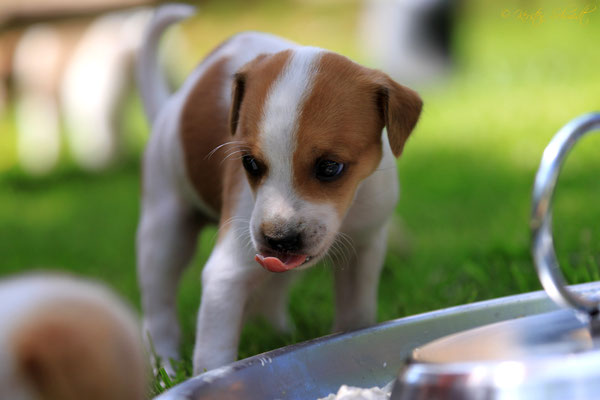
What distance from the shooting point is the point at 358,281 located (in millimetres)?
2959

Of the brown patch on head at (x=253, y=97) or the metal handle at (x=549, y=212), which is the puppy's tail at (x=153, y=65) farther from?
the metal handle at (x=549, y=212)

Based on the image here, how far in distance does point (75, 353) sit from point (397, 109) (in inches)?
54.4

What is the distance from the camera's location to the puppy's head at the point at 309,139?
2.36 m

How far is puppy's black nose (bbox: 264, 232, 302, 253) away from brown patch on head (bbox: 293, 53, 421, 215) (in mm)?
121

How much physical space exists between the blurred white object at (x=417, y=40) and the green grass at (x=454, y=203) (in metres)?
0.31

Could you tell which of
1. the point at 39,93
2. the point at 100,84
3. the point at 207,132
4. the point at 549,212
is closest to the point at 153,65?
the point at 207,132

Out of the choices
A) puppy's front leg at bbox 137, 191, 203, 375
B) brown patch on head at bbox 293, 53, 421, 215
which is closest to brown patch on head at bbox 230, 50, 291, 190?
brown patch on head at bbox 293, 53, 421, 215

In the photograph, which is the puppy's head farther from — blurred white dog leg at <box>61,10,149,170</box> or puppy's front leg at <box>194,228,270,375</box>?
blurred white dog leg at <box>61,10,149,170</box>

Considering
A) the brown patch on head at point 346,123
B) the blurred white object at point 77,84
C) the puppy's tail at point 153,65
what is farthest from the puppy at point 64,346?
the blurred white object at point 77,84

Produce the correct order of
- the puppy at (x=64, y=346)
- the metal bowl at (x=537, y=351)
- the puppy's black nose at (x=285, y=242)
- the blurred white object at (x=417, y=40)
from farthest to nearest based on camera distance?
1. the blurred white object at (x=417, y=40)
2. the puppy's black nose at (x=285, y=242)
3. the metal bowl at (x=537, y=351)
4. the puppy at (x=64, y=346)

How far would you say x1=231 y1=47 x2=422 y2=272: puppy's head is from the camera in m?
2.36

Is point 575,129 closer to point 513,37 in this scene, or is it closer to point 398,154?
point 398,154

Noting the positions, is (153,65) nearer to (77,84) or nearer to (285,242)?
(285,242)

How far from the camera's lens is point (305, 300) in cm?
397
